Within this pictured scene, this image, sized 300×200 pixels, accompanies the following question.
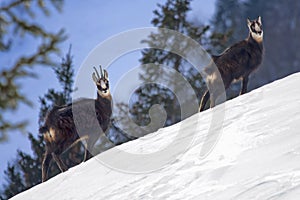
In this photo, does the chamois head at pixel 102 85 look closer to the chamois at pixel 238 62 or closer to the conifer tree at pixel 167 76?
the chamois at pixel 238 62

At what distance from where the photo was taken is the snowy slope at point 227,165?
17.4ft

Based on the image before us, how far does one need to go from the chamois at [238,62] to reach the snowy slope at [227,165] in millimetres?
1921

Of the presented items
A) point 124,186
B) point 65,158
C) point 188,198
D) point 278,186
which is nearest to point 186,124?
point 124,186

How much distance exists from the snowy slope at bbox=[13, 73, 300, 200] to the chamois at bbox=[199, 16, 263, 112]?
1.92m

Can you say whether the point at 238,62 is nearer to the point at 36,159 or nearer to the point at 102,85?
the point at 102,85

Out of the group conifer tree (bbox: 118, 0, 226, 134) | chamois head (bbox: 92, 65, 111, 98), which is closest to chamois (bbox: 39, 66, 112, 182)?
chamois head (bbox: 92, 65, 111, 98)

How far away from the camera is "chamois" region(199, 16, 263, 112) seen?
457 inches

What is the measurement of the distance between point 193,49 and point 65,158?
598 cm

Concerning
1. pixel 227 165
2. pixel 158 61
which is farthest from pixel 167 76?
pixel 227 165

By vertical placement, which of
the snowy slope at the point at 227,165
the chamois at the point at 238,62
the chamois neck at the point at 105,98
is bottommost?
the snowy slope at the point at 227,165

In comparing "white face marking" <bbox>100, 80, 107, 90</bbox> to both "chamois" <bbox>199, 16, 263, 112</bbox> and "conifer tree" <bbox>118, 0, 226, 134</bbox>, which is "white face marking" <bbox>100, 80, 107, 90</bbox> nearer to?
"chamois" <bbox>199, 16, 263, 112</bbox>

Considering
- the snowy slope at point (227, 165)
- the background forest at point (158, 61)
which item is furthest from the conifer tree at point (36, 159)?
the snowy slope at point (227, 165)

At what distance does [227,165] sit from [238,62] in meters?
5.90

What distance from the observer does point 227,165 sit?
19.9 ft
